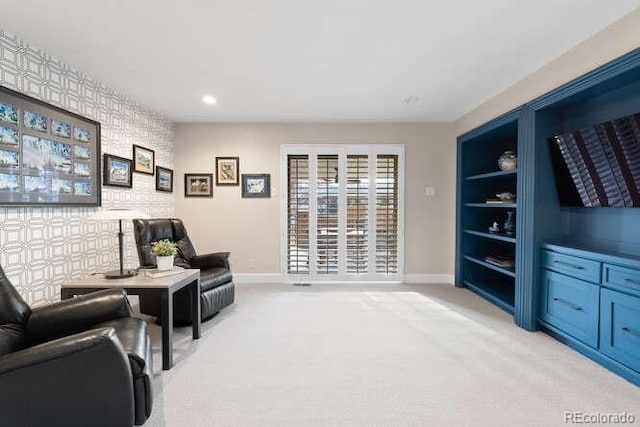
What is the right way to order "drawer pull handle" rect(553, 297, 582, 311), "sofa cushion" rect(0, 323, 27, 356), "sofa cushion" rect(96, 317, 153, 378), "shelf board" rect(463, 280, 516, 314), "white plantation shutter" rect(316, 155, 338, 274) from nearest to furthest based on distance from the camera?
"sofa cushion" rect(96, 317, 153, 378) < "sofa cushion" rect(0, 323, 27, 356) < "drawer pull handle" rect(553, 297, 582, 311) < "shelf board" rect(463, 280, 516, 314) < "white plantation shutter" rect(316, 155, 338, 274)

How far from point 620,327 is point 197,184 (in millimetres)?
4892

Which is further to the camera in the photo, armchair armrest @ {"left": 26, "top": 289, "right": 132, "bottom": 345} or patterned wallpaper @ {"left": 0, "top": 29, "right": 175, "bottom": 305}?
patterned wallpaper @ {"left": 0, "top": 29, "right": 175, "bottom": 305}

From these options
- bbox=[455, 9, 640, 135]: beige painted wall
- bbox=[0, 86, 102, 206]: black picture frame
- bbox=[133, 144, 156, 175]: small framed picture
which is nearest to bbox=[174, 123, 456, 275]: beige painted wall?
bbox=[133, 144, 156, 175]: small framed picture

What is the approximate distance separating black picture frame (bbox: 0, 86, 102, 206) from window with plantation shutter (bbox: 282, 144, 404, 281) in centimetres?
242

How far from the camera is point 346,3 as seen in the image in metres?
1.91

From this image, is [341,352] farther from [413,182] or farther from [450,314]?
[413,182]

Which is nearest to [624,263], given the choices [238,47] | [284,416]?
[284,416]

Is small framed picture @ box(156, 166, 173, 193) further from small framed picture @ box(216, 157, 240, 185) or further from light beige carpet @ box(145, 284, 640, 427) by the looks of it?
light beige carpet @ box(145, 284, 640, 427)

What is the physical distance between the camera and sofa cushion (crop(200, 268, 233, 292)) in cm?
307

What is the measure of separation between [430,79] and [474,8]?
43.7 inches

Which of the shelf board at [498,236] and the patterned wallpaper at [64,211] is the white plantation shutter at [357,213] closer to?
the shelf board at [498,236]

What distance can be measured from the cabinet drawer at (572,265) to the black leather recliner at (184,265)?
3.23 meters

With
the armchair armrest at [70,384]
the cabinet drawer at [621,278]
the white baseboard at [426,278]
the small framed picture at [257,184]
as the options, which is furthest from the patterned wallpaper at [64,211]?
the cabinet drawer at [621,278]

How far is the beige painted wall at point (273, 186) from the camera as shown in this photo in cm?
464
